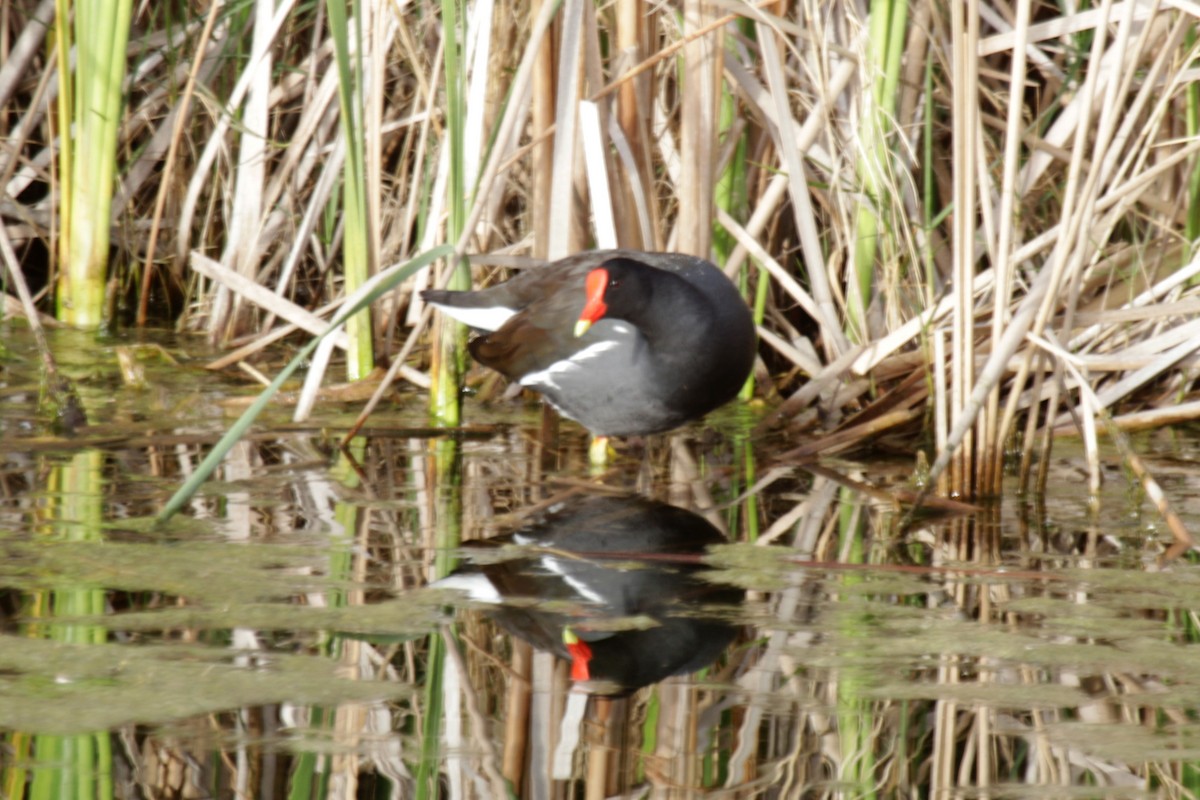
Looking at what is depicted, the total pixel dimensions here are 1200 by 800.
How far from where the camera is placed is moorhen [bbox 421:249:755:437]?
3.29 meters

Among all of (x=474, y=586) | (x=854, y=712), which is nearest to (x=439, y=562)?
(x=474, y=586)

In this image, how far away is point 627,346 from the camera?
3389mm

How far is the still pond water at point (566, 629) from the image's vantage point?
71.0 inches

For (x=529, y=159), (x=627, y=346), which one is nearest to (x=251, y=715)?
(x=627, y=346)

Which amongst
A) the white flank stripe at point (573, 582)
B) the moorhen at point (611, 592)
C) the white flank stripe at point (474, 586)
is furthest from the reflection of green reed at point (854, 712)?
the white flank stripe at point (474, 586)

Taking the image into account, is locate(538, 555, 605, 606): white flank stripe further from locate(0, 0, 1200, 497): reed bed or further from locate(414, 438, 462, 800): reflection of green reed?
locate(0, 0, 1200, 497): reed bed

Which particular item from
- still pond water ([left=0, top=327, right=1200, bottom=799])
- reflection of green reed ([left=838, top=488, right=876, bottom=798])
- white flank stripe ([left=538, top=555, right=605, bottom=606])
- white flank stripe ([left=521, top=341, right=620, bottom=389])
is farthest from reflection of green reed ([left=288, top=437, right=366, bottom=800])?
reflection of green reed ([left=838, top=488, right=876, bottom=798])

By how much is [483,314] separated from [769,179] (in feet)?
2.98

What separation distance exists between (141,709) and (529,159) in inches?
98.0

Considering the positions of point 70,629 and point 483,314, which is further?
point 483,314

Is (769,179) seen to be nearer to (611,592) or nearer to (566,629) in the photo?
(611,592)

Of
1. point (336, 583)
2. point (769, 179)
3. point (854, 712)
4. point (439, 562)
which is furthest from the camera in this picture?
point (769, 179)

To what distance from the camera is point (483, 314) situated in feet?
11.9

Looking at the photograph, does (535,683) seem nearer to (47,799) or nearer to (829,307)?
(47,799)
